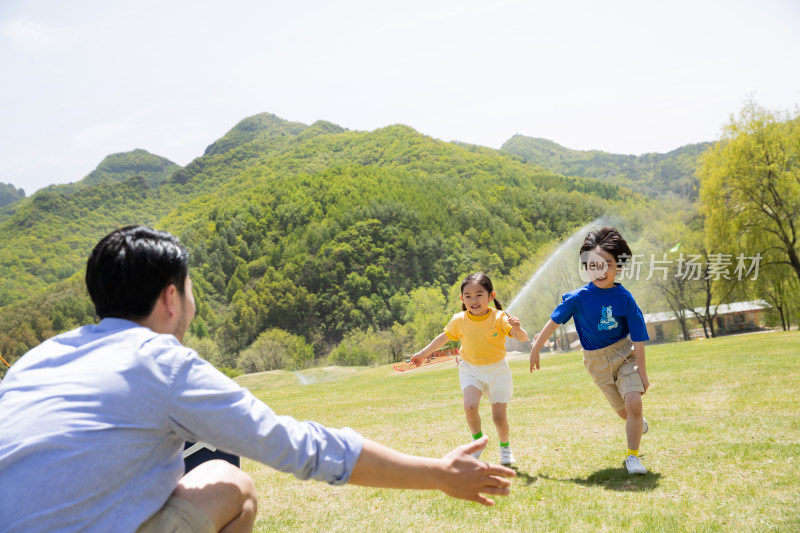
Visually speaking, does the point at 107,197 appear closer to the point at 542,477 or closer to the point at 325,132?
the point at 325,132

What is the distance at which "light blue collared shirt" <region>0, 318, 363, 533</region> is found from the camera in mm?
1587

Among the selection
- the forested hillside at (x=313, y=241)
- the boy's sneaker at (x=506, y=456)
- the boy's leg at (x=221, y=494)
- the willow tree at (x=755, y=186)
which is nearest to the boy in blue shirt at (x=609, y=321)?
the boy's sneaker at (x=506, y=456)

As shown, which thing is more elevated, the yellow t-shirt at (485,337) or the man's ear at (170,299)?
the man's ear at (170,299)

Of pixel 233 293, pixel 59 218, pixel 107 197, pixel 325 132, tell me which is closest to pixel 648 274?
pixel 233 293

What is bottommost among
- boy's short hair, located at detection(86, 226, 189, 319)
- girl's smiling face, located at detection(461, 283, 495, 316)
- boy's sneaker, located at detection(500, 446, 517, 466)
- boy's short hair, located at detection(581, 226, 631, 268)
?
boy's sneaker, located at detection(500, 446, 517, 466)

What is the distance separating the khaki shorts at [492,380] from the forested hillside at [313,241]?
189ft

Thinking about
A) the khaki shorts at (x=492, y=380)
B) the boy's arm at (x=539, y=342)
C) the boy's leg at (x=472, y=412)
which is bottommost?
the boy's leg at (x=472, y=412)

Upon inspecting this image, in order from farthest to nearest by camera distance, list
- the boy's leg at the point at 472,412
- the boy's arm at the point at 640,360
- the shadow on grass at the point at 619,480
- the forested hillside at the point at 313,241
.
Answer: the forested hillside at the point at 313,241 → the boy's leg at the point at 472,412 → the boy's arm at the point at 640,360 → the shadow on grass at the point at 619,480

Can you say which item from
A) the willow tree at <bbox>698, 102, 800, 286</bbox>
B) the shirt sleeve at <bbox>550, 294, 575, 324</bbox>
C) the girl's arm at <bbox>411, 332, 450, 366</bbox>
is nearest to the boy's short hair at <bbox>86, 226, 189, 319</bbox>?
the girl's arm at <bbox>411, 332, 450, 366</bbox>

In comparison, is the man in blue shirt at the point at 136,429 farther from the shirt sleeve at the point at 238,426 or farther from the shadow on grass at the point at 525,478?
the shadow on grass at the point at 525,478

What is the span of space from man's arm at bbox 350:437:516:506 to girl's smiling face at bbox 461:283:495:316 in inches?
154

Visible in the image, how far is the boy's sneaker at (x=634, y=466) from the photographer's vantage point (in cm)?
472

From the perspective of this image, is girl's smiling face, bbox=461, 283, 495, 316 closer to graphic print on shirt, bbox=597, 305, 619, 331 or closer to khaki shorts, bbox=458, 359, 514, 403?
khaki shorts, bbox=458, 359, 514, 403

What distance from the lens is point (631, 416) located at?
515cm
